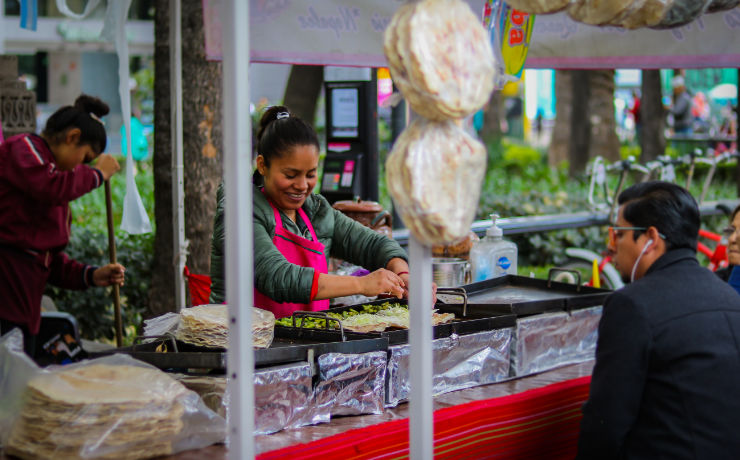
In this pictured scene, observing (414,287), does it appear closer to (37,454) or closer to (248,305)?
(248,305)

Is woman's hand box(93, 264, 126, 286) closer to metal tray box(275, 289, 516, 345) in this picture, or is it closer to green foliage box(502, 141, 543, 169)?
metal tray box(275, 289, 516, 345)

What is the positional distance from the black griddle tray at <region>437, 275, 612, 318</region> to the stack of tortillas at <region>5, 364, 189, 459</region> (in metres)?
1.29

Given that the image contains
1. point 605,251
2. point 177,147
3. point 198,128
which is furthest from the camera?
point 605,251

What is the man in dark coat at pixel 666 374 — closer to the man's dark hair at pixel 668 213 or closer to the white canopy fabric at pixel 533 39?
the man's dark hair at pixel 668 213

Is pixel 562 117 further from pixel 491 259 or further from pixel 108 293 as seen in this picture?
pixel 491 259

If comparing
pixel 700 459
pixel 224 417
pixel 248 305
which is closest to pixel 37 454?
pixel 224 417

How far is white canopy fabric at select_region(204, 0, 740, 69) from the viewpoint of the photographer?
164 inches

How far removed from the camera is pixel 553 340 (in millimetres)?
3209

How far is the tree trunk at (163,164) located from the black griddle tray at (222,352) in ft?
8.66

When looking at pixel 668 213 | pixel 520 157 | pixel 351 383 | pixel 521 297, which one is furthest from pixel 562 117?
pixel 351 383

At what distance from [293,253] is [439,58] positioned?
4.96ft

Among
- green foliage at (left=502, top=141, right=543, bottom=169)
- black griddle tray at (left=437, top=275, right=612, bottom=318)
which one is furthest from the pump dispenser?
green foliage at (left=502, top=141, right=543, bottom=169)

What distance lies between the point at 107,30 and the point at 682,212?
3.05 meters

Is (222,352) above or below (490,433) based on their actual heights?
above
